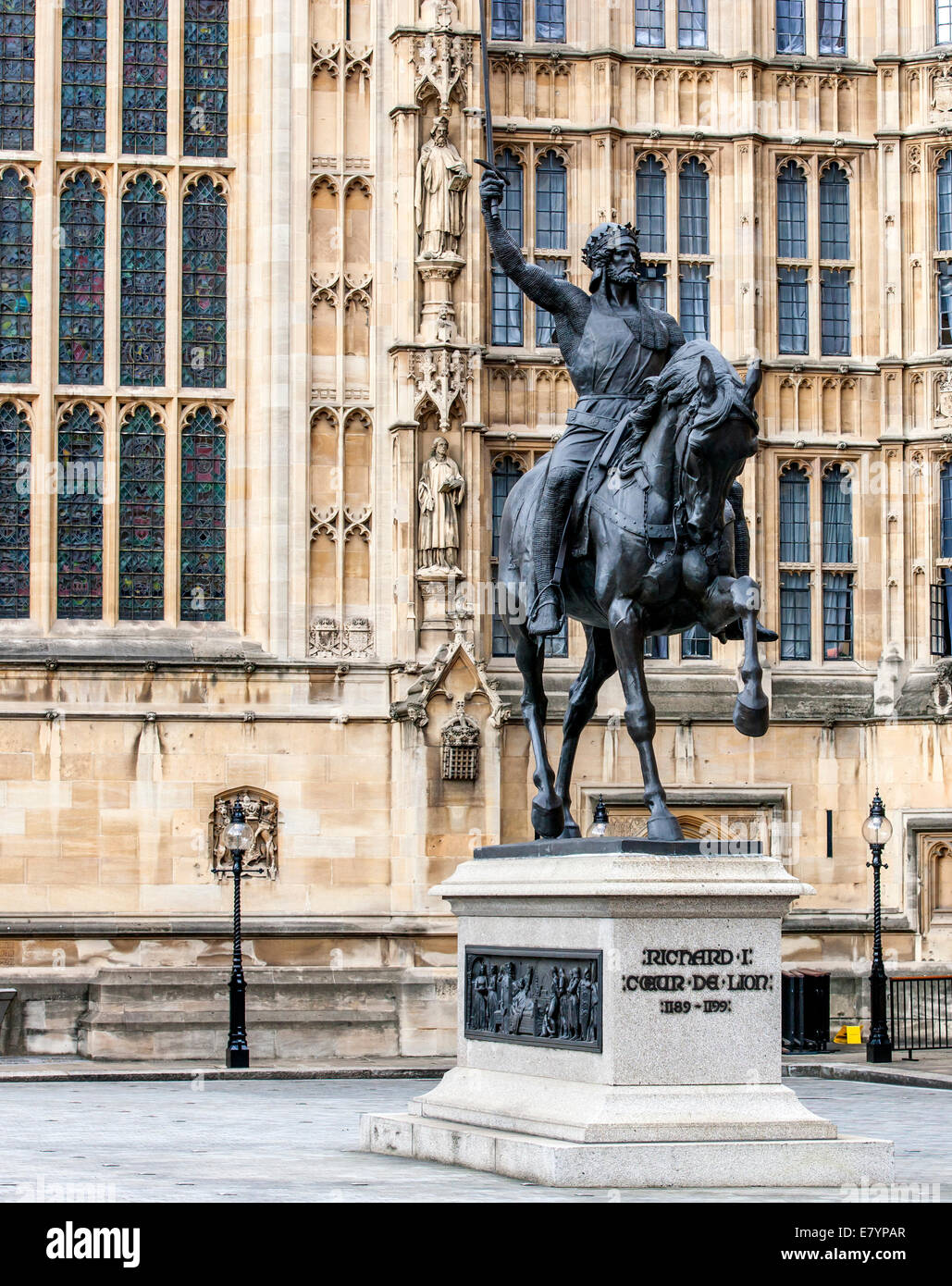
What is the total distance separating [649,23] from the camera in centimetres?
3341

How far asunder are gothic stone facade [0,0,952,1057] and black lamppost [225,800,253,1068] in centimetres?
175

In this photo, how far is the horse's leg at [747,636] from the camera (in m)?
14.5

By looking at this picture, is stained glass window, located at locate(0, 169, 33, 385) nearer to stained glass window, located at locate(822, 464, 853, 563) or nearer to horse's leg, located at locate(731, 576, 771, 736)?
stained glass window, located at locate(822, 464, 853, 563)

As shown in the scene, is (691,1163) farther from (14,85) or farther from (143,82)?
(14,85)

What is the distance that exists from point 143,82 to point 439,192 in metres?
4.39

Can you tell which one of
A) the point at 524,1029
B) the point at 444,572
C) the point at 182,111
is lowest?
the point at 524,1029

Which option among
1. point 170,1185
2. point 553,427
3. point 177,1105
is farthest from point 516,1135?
point 553,427

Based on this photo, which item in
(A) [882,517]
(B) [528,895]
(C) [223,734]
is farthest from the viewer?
(A) [882,517]

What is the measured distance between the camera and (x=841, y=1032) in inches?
1246

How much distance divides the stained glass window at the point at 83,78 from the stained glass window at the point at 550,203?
5890 mm

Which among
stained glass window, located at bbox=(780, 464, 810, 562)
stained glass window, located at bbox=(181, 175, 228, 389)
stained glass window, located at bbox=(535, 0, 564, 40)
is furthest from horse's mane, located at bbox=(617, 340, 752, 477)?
stained glass window, located at bbox=(535, 0, 564, 40)

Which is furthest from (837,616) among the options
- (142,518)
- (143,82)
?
(143,82)

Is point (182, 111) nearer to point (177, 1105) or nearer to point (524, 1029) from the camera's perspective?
point (177, 1105)

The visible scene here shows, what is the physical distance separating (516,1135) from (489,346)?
1917 cm
